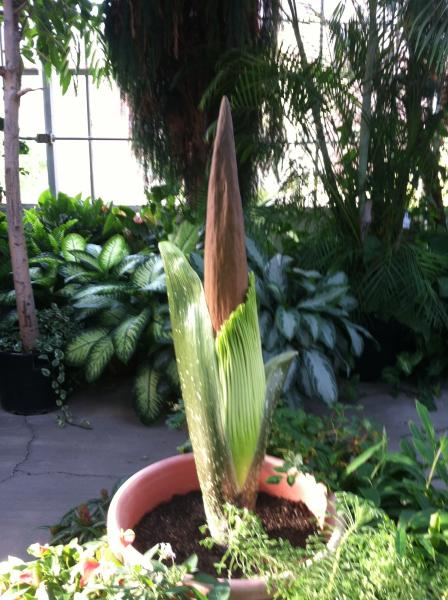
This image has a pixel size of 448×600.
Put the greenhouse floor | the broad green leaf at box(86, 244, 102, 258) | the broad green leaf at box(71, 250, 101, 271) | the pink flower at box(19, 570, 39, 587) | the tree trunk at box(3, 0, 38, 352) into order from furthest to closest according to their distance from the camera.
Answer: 1. the broad green leaf at box(86, 244, 102, 258)
2. the broad green leaf at box(71, 250, 101, 271)
3. the tree trunk at box(3, 0, 38, 352)
4. the greenhouse floor
5. the pink flower at box(19, 570, 39, 587)

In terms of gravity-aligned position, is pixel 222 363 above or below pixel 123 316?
above

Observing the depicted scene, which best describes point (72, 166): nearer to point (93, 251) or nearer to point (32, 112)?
point (32, 112)

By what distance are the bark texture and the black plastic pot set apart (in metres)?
1.98

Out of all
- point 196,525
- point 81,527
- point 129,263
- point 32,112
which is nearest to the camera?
point 196,525

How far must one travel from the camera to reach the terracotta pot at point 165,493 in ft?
4.16

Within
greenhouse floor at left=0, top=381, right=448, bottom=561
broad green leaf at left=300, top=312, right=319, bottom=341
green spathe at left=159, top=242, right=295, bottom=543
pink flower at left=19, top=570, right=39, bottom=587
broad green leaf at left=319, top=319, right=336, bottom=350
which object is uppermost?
green spathe at left=159, top=242, right=295, bottom=543

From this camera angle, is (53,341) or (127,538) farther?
(53,341)

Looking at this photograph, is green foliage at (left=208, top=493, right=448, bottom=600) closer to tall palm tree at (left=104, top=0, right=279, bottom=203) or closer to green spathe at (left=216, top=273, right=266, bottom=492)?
green spathe at (left=216, top=273, right=266, bottom=492)

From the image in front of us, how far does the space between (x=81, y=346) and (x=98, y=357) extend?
12cm

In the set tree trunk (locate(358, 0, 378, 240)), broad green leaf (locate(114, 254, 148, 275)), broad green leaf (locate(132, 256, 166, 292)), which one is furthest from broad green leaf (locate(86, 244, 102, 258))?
tree trunk (locate(358, 0, 378, 240))

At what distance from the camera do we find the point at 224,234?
1126 mm

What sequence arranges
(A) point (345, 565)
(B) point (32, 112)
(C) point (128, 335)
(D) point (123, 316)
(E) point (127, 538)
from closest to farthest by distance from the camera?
(A) point (345, 565), (E) point (127, 538), (C) point (128, 335), (D) point (123, 316), (B) point (32, 112)

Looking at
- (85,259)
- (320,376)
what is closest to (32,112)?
(85,259)

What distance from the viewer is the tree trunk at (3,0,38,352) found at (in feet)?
8.44
